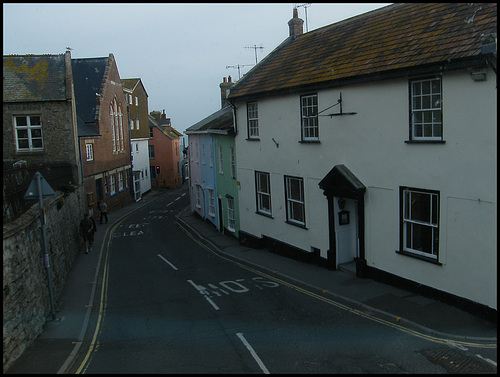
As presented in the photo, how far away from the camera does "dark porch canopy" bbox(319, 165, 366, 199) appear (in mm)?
13508

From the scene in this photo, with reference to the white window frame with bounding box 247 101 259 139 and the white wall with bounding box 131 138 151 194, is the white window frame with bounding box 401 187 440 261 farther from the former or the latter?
the white wall with bounding box 131 138 151 194

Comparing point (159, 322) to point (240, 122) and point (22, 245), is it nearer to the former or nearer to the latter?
point (22, 245)

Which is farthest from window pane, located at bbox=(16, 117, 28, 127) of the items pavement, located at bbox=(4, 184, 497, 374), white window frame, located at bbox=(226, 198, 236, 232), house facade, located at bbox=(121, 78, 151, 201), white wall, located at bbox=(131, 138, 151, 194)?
white wall, located at bbox=(131, 138, 151, 194)

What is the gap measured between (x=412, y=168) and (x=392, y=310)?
3718 mm

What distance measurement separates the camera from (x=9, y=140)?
27.2m

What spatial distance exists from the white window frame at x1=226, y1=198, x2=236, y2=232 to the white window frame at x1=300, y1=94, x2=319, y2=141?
8506mm

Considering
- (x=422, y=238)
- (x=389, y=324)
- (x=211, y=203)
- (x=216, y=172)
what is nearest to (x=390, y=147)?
(x=422, y=238)

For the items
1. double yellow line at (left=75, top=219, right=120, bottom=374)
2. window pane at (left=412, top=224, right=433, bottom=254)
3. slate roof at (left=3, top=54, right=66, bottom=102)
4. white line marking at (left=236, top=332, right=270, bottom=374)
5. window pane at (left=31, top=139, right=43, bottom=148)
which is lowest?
double yellow line at (left=75, top=219, right=120, bottom=374)

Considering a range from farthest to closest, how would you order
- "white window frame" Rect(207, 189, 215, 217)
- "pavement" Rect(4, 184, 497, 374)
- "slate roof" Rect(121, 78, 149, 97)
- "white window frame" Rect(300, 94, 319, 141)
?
"slate roof" Rect(121, 78, 149, 97)
"white window frame" Rect(207, 189, 215, 217)
"white window frame" Rect(300, 94, 319, 141)
"pavement" Rect(4, 184, 497, 374)

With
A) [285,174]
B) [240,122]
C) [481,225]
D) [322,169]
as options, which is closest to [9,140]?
[240,122]

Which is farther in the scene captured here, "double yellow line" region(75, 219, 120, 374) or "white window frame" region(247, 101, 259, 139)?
"white window frame" region(247, 101, 259, 139)

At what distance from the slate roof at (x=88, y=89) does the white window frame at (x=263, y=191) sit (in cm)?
1671

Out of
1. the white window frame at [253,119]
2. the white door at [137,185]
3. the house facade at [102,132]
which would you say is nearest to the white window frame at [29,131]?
the house facade at [102,132]

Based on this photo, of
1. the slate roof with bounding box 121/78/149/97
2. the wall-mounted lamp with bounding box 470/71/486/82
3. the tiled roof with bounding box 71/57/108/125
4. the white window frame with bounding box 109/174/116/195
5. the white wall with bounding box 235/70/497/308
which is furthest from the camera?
the slate roof with bounding box 121/78/149/97
